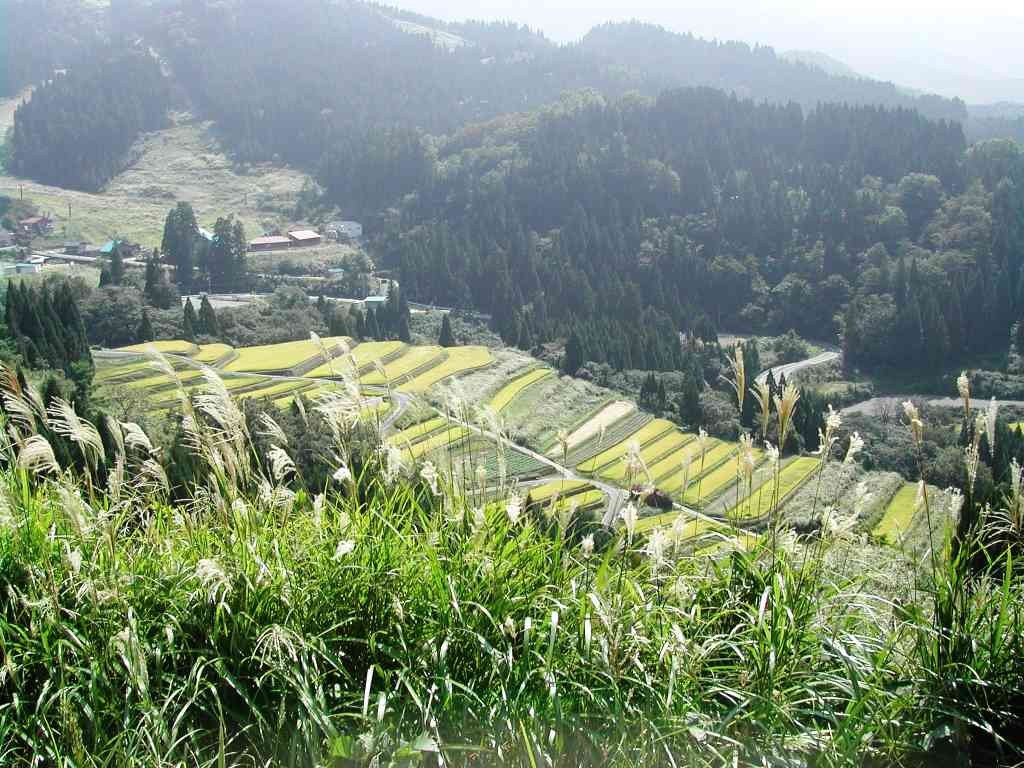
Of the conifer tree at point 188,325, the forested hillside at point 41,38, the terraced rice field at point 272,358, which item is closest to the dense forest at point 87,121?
the forested hillside at point 41,38

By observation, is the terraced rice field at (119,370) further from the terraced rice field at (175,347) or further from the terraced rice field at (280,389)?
the terraced rice field at (280,389)

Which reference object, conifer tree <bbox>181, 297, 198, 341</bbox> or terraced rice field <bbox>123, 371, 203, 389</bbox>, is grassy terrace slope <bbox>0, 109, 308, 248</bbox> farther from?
terraced rice field <bbox>123, 371, 203, 389</bbox>

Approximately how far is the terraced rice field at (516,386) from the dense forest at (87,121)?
7226 cm

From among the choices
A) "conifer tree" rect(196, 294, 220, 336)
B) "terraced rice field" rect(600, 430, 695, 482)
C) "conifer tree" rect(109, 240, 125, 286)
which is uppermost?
"terraced rice field" rect(600, 430, 695, 482)

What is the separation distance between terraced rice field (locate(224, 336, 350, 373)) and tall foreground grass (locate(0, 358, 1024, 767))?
30.5 m

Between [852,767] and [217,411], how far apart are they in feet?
8.11

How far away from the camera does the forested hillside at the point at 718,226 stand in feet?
213

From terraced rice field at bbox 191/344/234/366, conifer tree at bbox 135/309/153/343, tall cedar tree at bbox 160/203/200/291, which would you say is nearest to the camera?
terraced rice field at bbox 191/344/234/366

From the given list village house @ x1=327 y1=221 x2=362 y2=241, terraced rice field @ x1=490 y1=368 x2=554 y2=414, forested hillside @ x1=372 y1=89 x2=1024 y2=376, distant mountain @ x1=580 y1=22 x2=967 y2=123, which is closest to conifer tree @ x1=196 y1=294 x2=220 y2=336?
terraced rice field @ x1=490 y1=368 x2=554 y2=414

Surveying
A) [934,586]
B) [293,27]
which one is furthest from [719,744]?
[293,27]

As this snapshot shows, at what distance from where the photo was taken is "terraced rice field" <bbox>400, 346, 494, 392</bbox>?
116 feet

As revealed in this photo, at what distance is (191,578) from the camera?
3381 mm

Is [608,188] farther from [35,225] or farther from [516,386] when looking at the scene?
[516,386]

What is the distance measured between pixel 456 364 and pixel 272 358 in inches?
290
